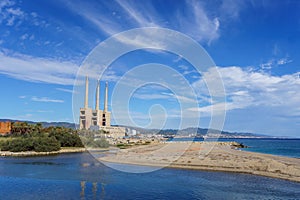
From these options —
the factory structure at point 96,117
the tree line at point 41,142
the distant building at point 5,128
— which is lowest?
the tree line at point 41,142

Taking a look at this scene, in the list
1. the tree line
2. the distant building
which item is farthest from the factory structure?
the tree line

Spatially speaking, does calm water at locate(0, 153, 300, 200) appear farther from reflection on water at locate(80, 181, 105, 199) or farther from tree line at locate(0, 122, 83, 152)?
tree line at locate(0, 122, 83, 152)

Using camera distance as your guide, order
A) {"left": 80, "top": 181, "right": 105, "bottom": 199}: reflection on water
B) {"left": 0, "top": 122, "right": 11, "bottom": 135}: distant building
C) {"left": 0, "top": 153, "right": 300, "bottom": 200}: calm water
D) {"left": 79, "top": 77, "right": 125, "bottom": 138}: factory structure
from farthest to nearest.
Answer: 1. {"left": 79, "top": 77, "right": 125, "bottom": 138}: factory structure
2. {"left": 0, "top": 122, "right": 11, "bottom": 135}: distant building
3. {"left": 0, "top": 153, "right": 300, "bottom": 200}: calm water
4. {"left": 80, "top": 181, "right": 105, "bottom": 199}: reflection on water

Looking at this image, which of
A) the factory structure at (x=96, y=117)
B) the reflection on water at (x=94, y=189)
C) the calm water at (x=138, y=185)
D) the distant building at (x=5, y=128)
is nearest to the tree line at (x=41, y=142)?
the distant building at (x=5, y=128)

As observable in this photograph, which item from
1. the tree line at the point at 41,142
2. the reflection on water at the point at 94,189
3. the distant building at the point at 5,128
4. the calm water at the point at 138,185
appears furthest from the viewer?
the distant building at the point at 5,128

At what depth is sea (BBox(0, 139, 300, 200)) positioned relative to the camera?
1180 inches

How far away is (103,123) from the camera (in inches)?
6870

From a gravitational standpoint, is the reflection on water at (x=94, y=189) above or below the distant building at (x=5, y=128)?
below

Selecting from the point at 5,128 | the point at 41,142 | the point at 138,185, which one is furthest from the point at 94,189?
the point at 5,128

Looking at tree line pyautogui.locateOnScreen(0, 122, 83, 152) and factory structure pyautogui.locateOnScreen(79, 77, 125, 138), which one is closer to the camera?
tree line pyautogui.locateOnScreen(0, 122, 83, 152)

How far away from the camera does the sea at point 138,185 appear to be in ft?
98.3

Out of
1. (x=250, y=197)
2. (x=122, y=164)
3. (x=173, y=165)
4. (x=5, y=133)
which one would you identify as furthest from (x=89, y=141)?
(x=250, y=197)

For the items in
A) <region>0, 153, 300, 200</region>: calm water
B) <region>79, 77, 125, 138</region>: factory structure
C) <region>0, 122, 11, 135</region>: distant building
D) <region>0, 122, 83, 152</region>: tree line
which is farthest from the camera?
<region>79, 77, 125, 138</region>: factory structure

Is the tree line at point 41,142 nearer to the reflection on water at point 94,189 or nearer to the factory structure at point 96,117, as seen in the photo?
the reflection on water at point 94,189
